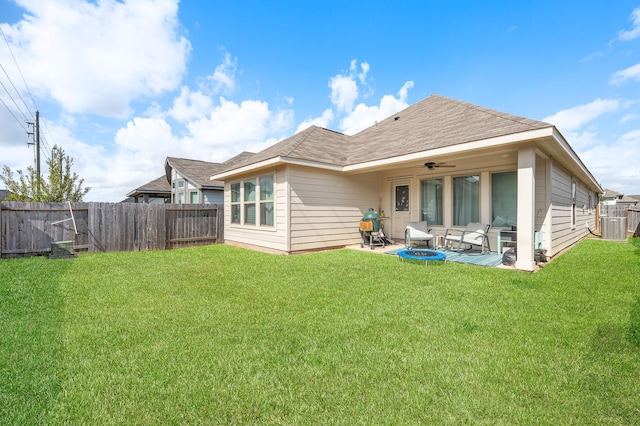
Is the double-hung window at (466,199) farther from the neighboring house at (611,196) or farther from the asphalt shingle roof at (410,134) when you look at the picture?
the neighboring house at (611,196)

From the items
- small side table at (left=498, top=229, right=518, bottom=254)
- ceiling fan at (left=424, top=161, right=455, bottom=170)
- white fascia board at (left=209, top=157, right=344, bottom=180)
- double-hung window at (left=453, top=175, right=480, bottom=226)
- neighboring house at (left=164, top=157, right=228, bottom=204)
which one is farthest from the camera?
neighboring house at (left=164, top=157, right=228, bottom=204)

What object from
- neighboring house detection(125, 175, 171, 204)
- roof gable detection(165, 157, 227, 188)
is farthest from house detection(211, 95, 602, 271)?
neighboring house detection(125, 175, 171, 204)

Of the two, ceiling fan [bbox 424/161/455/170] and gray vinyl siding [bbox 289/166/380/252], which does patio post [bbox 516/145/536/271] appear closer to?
ceiling fan [bbox 424/161/455/170]

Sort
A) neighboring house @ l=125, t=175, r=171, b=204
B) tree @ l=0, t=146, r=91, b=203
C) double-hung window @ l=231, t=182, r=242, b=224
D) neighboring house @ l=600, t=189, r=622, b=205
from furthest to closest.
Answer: neighboring house @ l=600, t=189, r=622, b=205 < neighboring house @ l=125, t=175, r=171, b=204 < tree @ l=0, t=146, r=91, b=203 < double-hung window @ l=231, t=182, r=242, b=224

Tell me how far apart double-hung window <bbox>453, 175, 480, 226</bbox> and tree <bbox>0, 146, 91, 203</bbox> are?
15563 millimetres

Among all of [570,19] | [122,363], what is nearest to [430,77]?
[570,19]

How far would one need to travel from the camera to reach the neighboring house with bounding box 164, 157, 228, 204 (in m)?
14.9

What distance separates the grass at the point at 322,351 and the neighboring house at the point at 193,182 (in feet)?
34.4

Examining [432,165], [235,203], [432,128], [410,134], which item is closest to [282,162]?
[235,203]

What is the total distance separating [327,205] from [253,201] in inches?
102

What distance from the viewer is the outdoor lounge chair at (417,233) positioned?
8.01 meters

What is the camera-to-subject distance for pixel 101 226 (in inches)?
334

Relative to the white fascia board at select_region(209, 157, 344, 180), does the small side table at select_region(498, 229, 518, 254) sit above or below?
below

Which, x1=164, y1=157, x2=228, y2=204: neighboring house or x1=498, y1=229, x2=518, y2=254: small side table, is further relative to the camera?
x1=164, y1=157, x2=228, y2=204: neighboring house
